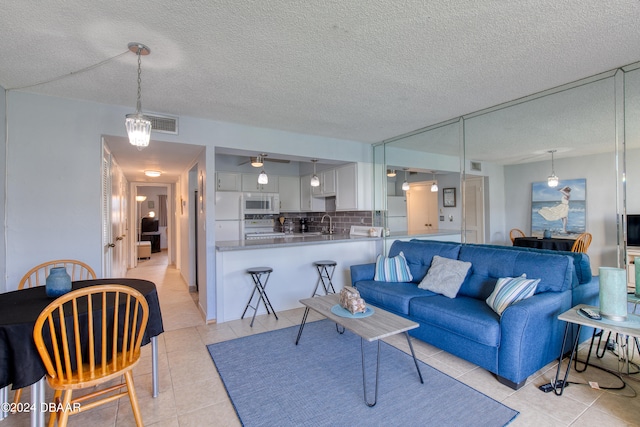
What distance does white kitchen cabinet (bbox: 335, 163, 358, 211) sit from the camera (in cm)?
493

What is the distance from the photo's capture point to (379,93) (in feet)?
9.57

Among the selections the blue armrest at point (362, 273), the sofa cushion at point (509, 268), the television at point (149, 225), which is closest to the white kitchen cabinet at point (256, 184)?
the blue armrest at point (362, 273)

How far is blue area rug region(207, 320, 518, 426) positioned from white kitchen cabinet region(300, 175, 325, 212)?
3.44m

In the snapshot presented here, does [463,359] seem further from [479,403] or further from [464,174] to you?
[464,174]

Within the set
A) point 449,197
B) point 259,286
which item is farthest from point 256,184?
point 449,197

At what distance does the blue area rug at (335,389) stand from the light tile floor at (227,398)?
11 centimetres

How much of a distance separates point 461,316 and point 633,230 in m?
1.57

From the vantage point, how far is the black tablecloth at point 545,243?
Result: 9.63ft

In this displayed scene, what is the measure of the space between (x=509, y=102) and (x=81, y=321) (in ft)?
13.4

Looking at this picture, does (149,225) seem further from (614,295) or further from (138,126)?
(614,295)

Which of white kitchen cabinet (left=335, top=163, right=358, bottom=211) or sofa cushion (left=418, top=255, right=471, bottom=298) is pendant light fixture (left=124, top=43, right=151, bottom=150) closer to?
sofa cushion (left=418, top=255, right=471, bottom=298)

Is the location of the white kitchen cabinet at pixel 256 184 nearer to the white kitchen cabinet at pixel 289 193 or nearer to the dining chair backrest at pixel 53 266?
the white kitchen cabinet at pixel 289 193

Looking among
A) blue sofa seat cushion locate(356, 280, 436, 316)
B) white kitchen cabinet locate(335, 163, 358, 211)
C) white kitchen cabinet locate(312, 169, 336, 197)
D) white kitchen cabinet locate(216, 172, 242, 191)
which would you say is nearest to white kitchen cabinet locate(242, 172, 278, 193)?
white kitchen cabinet locate(216, 172, 242, 191)

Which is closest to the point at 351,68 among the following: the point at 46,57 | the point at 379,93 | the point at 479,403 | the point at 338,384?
the point at 379,93
